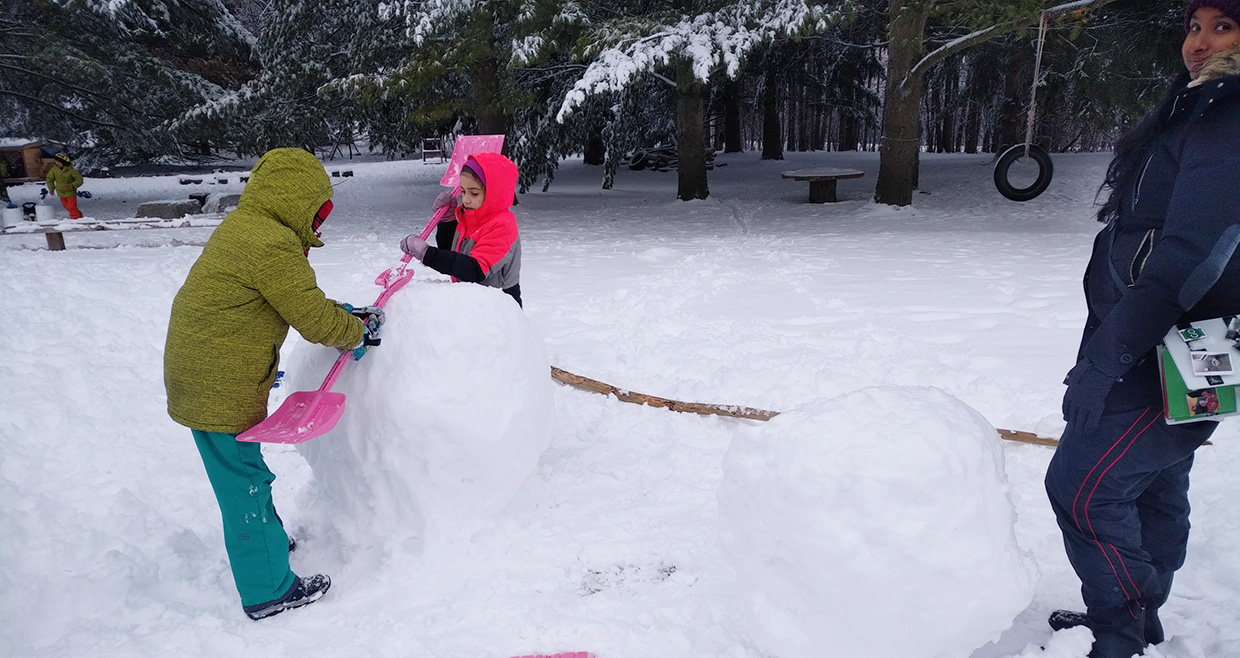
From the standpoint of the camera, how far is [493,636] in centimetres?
256

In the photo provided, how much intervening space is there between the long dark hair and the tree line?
7947 mm

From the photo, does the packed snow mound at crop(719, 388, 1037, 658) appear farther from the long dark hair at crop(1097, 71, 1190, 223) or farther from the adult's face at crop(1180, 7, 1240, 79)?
the adult's face at crop(1180, 7, 1240, 79)

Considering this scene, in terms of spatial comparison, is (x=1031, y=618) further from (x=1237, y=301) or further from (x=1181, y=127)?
(x=1181, y=127)

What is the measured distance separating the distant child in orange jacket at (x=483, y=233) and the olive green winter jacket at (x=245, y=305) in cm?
114

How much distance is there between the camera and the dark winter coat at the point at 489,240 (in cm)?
391

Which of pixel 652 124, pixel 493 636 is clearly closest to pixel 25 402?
pixel 493 636

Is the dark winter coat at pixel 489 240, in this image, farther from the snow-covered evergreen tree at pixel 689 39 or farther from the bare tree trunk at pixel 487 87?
the bare tree trunk at pixel 487 87

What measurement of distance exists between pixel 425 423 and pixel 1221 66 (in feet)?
9.09

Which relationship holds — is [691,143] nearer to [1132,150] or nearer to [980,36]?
[980,36]

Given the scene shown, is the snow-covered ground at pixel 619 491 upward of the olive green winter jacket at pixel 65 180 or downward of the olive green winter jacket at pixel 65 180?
downward

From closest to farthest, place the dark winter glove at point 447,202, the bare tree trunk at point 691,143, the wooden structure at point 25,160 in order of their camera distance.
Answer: the dark winter glove at point 447,202
the bare tree trunk at point 691,143
the wooden structure at point 25,160

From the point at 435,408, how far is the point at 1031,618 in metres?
2.32

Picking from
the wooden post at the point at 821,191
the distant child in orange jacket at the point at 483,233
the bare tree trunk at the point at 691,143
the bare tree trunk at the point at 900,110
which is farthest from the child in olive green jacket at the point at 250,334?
the wooden post at the point at 821,191

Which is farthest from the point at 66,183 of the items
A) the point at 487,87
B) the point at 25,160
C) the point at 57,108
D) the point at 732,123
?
the point at 732,123
